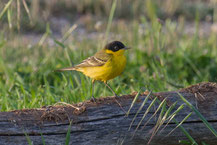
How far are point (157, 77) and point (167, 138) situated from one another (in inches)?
96.7

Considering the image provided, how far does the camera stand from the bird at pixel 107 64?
4297 mm

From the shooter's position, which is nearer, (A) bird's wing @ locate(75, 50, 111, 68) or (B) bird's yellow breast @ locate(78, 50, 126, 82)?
(B) bird's yellow breast @ locate(78, 50, 126, 82)

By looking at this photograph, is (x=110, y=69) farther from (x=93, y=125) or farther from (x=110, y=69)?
(x=93, y=125)

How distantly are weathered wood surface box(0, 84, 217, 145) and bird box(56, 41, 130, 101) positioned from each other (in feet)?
2.49

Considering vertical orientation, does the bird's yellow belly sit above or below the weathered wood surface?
above

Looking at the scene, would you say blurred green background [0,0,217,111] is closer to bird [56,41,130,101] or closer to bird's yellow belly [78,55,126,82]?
bird [56,41,130,101]

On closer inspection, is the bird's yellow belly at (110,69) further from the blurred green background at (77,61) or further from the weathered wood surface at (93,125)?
the weathered wood surface at (93,125)

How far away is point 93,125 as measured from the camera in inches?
126

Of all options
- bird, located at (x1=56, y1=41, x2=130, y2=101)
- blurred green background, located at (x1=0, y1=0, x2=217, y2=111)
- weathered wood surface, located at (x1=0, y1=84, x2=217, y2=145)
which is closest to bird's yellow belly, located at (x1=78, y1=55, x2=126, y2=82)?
bird, located at (x1=56, y1=41, x2=130, y2=101)

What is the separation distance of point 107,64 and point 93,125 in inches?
50.7

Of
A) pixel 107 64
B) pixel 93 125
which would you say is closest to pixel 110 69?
pixel 107 64

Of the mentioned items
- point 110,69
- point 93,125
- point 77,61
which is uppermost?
point 110,69

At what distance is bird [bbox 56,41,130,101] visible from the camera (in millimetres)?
4297

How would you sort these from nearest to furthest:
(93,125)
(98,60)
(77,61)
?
→ (93,125), (98,60), (77,61)
